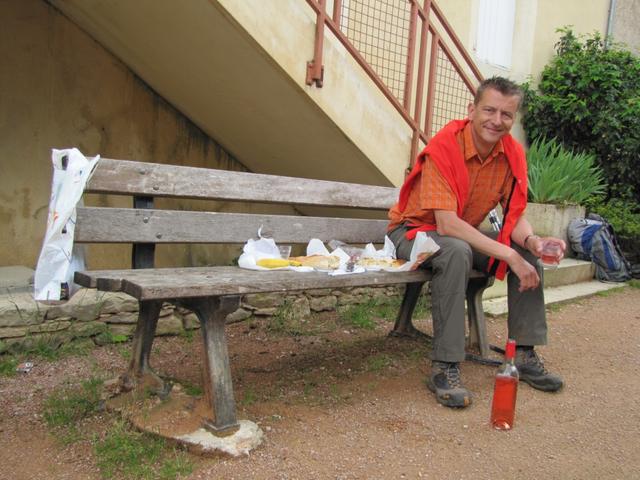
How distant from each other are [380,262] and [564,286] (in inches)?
157

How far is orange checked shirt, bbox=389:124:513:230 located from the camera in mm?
2961

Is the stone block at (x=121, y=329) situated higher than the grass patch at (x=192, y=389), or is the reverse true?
the grass patch at (x=192, y=389)

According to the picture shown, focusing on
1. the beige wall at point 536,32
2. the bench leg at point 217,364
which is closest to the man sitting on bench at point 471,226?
the bench leg at point 217,364

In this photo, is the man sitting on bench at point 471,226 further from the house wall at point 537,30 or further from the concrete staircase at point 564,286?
the house wall at point 537,30

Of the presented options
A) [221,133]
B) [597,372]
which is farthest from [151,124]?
[597,372]

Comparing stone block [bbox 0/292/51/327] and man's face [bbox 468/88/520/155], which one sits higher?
man's face [bbox 468/88/520/155]

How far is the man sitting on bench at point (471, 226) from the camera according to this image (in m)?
2.83

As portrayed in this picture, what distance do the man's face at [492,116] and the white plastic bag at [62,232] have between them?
1982 mm

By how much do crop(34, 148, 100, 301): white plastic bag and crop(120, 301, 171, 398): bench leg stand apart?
344mm

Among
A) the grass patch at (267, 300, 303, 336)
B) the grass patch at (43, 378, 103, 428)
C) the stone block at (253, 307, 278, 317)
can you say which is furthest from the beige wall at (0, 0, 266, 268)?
the grass patch at (43, 378, 103, 428)

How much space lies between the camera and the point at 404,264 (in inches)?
118

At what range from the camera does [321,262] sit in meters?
Answer: 2.94

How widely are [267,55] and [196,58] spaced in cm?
69

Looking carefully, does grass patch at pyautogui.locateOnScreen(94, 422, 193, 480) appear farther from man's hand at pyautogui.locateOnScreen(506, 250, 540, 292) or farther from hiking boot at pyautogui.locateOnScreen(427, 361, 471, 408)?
man's hand at pyautogui.locateOnScreen(506, 250, 540, 292)
